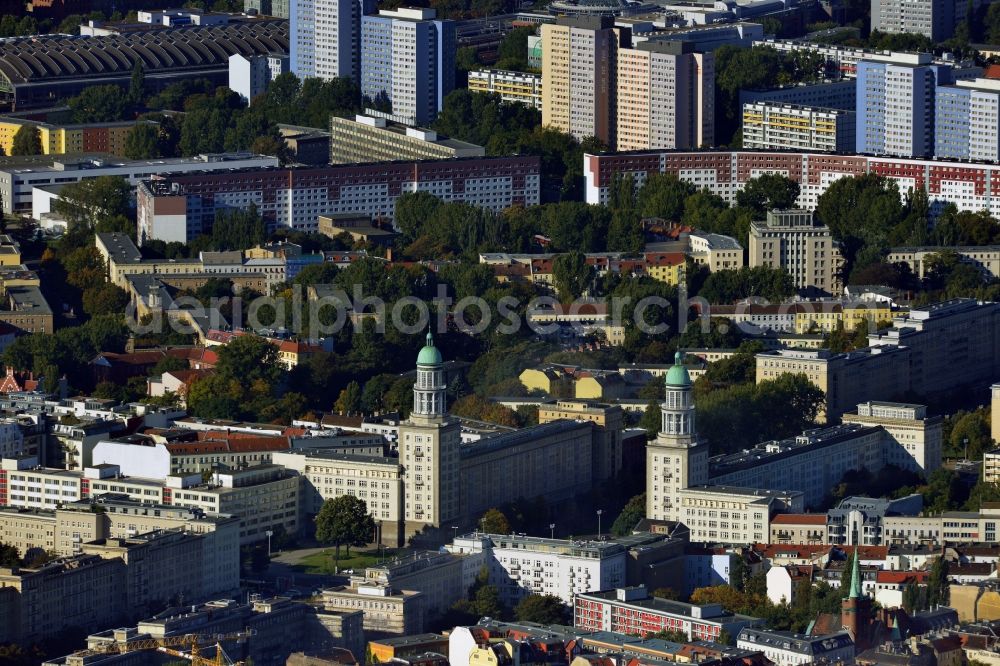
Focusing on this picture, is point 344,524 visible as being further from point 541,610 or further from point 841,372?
point 841,372

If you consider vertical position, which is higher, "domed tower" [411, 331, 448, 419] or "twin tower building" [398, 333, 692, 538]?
"domed tower" [411, 331, 448, 419]

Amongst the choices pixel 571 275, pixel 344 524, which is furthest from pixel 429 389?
pixel 571 275

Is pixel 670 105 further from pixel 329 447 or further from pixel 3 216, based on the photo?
pixel 329 447

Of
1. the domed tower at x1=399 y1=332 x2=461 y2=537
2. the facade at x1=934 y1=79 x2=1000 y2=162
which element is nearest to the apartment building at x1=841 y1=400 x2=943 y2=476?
the domed tower at x1=399 y1=332 x2=461 y2=537

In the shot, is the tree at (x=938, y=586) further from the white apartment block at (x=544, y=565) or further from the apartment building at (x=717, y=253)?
the apartment building at (x=717, y=253)

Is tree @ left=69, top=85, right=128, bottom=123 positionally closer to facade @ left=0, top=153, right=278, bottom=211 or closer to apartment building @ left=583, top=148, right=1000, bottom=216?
facade @ left=0, top=153, right=278, bottom=211

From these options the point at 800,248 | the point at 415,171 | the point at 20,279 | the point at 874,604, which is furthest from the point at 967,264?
the point at 874,604
